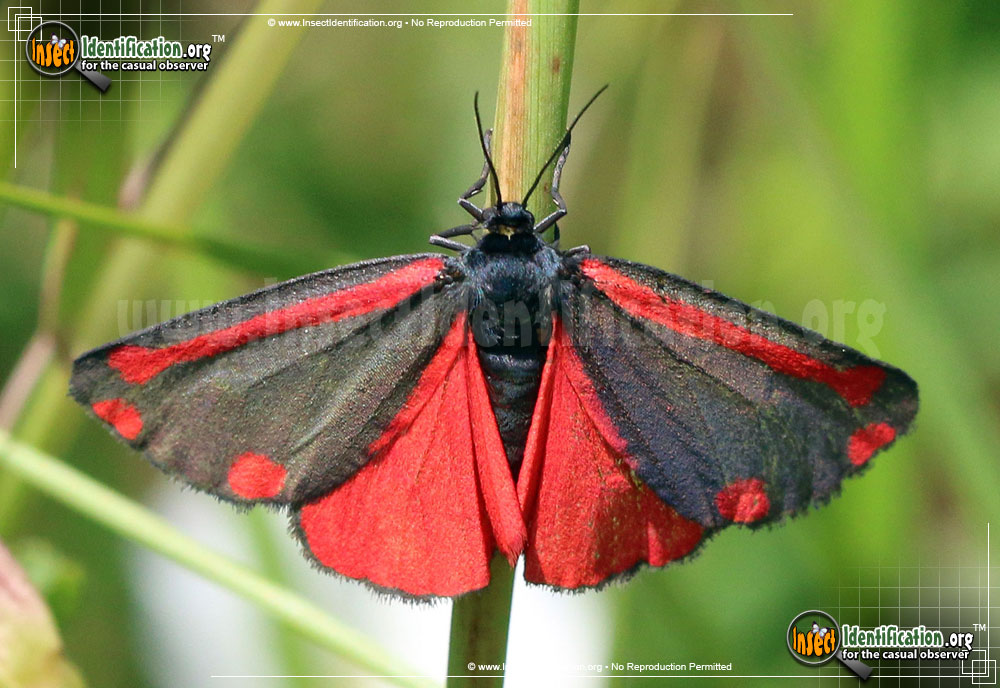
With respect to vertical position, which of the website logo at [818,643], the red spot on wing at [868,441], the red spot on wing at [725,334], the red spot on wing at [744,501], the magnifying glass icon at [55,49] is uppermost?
the magnifying glass icon at [55,49]

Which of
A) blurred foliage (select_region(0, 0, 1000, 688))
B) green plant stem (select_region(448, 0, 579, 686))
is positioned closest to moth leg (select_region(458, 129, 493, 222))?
green plant stem (select_region(448, 0, 579, 686))

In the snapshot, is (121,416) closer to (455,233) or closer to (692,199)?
(455,233)

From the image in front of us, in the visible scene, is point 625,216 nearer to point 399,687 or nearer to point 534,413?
point 534,413

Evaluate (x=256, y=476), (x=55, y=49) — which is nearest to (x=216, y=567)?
(x=256, y=476)

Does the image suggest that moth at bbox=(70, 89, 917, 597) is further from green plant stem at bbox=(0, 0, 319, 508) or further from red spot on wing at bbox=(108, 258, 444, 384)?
green plant stem at bbox=(0, 0, 319, 508)

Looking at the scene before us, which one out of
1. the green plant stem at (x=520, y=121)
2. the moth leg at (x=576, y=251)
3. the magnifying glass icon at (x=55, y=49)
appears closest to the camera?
the green plant stem at (x=520, y=121)

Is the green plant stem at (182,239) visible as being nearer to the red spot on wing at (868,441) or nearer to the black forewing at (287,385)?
the black forewing at (287,385)

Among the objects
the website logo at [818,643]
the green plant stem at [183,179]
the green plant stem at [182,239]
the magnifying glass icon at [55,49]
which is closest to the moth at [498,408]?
the green plant stem at [182,239]

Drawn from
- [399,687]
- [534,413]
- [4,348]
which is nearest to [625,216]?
[534,413]
